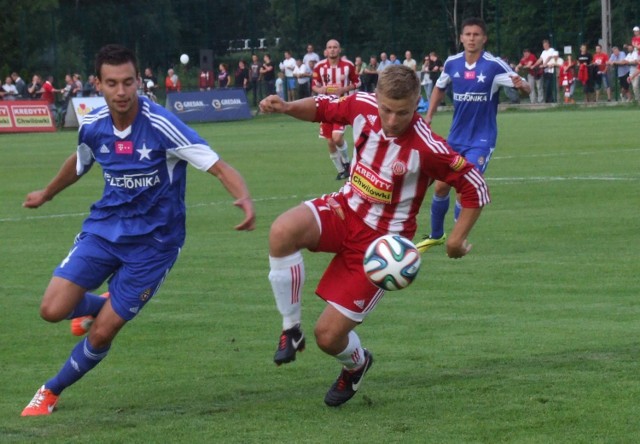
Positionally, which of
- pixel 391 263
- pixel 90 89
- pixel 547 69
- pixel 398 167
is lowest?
pixel 90 89

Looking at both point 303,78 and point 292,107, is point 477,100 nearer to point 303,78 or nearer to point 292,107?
point 292,107

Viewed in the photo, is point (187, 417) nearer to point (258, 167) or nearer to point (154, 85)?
point (258, 167)

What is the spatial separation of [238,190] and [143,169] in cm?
57

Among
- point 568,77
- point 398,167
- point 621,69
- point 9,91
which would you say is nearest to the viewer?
point 398,167

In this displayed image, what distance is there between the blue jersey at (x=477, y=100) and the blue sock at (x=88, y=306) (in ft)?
23.8

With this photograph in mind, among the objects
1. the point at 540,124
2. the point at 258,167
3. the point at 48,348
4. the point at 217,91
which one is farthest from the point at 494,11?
the point at 48,348

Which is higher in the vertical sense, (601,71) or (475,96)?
(475,96)

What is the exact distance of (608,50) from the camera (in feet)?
149

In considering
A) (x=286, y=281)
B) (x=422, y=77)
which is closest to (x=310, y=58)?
(x=422, y=77)

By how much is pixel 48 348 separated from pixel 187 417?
2.26 metres

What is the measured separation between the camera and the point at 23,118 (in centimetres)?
3988

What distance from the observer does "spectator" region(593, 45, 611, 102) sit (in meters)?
43.0

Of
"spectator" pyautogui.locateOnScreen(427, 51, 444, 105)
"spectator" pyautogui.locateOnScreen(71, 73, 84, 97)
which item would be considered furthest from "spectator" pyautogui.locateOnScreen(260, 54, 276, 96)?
"spectator" pyautogui.locateOnScreen(71, 73, 84, 97)

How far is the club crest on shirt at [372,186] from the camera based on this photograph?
678 cm
